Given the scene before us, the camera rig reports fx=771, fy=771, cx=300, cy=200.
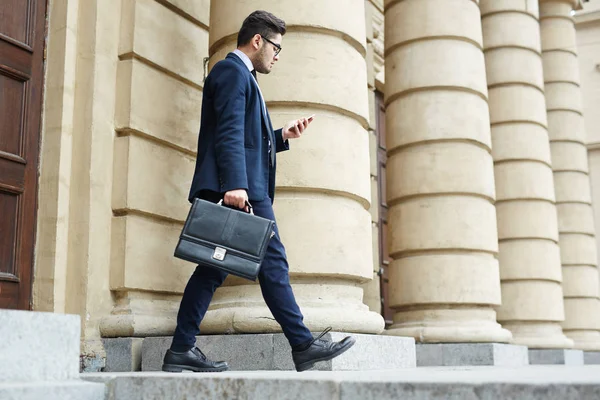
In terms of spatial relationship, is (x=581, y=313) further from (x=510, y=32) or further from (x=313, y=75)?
(x=313, y=75)

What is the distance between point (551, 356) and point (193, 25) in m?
6.80

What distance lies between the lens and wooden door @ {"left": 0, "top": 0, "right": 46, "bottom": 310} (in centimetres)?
483

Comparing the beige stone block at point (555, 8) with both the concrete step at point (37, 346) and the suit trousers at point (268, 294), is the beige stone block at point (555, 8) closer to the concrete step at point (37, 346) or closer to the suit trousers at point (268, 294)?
the suit trousers at point (268, 294)

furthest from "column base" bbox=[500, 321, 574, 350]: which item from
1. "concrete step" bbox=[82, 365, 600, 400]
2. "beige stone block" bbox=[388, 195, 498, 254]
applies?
"concrete step" bbox=[82, 365, 600, 400]

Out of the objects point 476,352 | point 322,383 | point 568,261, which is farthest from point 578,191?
point 322,383

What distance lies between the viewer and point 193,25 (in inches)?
236

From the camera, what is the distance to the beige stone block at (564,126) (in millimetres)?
13094

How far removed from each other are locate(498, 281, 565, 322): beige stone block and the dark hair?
7018 mm

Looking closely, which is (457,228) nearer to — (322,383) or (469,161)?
(469,161)

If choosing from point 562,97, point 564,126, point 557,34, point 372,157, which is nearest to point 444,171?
point 372,157

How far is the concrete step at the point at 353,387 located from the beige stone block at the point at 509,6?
887cm

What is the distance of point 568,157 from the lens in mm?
13047

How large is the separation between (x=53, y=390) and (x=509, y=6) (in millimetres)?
9561

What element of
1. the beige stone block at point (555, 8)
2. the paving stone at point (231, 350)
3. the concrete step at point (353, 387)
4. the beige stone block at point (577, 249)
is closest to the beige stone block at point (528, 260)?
the beige stone block at point (577, 249)
